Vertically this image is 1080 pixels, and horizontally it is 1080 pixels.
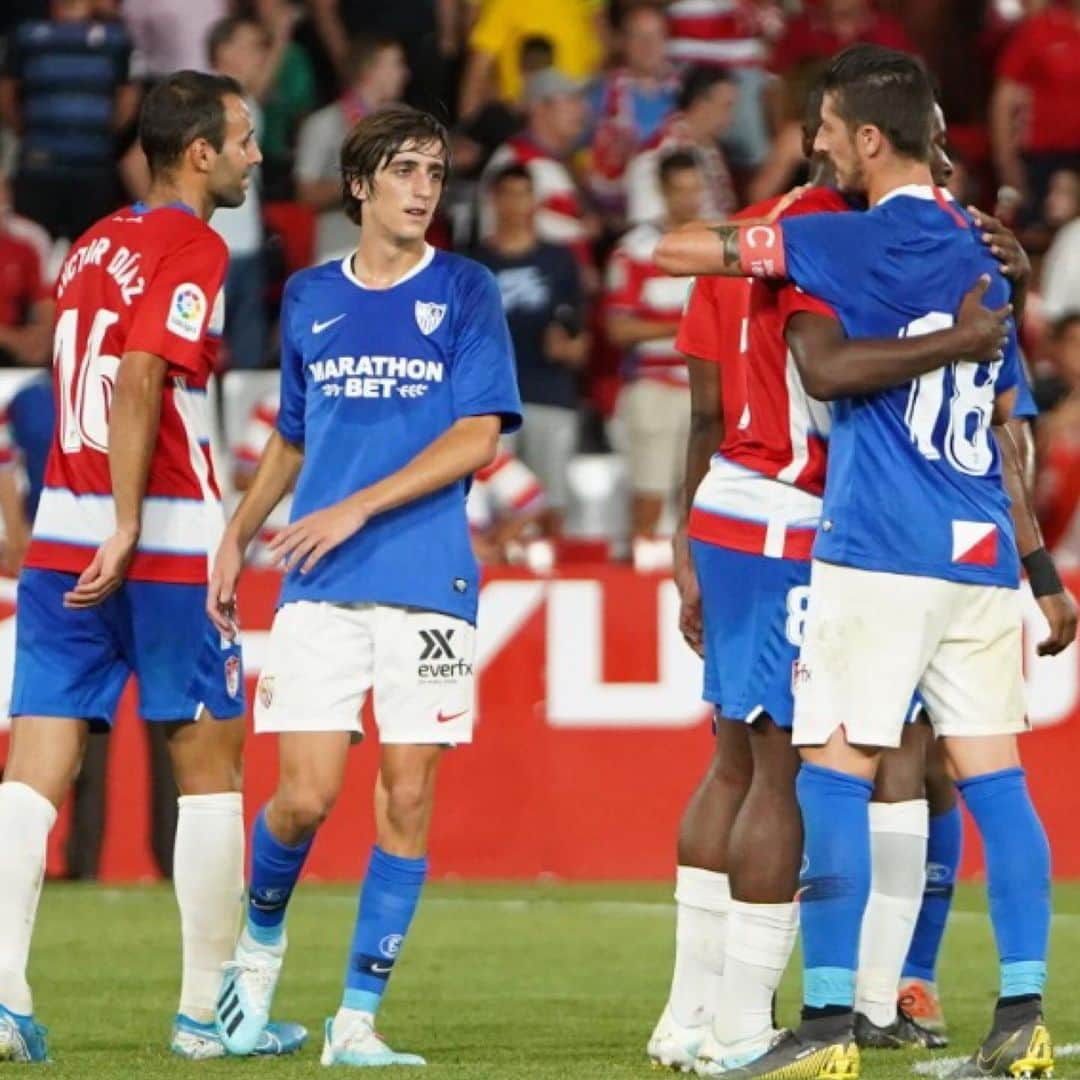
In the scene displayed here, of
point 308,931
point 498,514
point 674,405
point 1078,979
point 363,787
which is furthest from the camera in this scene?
point 674,405

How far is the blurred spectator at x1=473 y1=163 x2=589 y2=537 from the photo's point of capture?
520 inches

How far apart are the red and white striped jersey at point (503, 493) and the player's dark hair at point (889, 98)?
6.50m

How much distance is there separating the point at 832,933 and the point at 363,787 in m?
5.48

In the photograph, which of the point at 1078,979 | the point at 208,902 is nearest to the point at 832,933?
the point at 208,902

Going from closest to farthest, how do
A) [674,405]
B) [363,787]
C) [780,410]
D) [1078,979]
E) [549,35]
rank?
[780,410], [1078,979], [363,787], [674,405], [549,35]

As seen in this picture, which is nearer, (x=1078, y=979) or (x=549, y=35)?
(x=1078, y=979)

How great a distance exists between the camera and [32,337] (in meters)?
13.2

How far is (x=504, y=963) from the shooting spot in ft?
29.4

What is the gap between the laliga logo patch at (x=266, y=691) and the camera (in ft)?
21.9

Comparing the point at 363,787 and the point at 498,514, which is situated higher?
the point at 498,514

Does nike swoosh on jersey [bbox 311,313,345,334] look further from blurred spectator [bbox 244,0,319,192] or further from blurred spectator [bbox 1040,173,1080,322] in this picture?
blurred spectator [bbox 244,0,319,192]

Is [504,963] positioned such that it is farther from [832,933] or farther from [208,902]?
[832,933]

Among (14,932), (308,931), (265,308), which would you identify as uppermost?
(265,308)

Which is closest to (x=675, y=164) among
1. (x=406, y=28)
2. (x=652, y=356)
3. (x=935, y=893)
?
(x=652, y=356)
